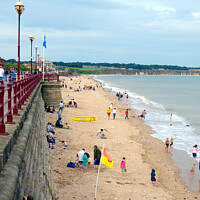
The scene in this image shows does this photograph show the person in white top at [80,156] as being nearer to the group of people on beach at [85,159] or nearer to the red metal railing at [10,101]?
the group of people on beach at [85,159]

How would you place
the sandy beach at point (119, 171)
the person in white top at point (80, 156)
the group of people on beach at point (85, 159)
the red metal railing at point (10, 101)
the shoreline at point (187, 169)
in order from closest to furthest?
1. the red metal railing at point (10, 101)
2. the sandy beach at point (119, 171)
3. the group of people on beach at point (85, 159)
4. the person in white top at point (80, 156)
5. the shoreline at point (187, 169)

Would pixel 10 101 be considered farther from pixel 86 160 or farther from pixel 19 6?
pixel 86 160

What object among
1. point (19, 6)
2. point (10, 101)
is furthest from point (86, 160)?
point (10, 101)

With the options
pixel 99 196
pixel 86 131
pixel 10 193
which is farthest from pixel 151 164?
pixel 10 193

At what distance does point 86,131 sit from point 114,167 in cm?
807

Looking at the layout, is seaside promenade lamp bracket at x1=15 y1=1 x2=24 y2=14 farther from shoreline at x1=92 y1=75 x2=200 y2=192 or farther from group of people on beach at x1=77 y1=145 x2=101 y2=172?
shoreline at x1=92 y1=75 x2=200 y2=192

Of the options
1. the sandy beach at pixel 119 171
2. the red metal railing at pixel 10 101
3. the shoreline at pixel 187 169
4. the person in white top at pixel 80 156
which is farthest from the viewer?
the shoreline at pixel 187 169

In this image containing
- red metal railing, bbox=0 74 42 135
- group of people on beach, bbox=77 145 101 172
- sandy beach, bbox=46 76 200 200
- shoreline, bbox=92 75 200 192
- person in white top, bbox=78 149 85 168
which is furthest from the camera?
Answer: shoreline, bbox=92 75 200 192

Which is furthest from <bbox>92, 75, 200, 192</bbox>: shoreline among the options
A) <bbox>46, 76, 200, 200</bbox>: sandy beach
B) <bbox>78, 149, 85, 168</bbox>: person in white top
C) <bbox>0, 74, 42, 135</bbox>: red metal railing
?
<bbox>0, 74, 42, 135</bbox>: red metal railing

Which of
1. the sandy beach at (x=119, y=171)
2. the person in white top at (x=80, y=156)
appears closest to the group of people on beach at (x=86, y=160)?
the person in white top at (x=80, y=156)

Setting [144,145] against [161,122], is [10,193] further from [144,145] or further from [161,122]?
[161,122]

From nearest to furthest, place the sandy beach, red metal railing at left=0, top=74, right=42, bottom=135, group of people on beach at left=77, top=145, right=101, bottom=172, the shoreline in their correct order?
red metal railing at left=0, top=74, right=42, bottom=135
the sandy beach
group of people on beach at left=77, top=145, right=101, bottom=172
the shoreline

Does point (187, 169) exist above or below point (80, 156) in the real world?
below

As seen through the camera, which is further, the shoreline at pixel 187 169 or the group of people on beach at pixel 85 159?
the shoreline at pixel 187 169
